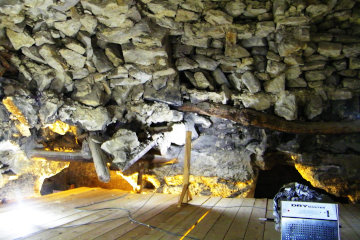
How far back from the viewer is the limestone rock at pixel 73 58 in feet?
16.3

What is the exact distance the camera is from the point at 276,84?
5.70 meters

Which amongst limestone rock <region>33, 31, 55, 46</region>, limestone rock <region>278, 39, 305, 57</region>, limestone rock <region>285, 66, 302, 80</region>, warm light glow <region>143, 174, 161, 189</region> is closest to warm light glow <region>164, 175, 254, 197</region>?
warm light glow <region>143, 174, 161, 189</region>

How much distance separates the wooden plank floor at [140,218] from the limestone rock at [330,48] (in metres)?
3.00

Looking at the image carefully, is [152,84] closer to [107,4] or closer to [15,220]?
[107,4]

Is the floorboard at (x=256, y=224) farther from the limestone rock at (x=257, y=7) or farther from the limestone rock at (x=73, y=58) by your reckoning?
the limestone rock at (x=73, y=58)

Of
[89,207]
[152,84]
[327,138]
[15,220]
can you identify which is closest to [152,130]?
[152,84]

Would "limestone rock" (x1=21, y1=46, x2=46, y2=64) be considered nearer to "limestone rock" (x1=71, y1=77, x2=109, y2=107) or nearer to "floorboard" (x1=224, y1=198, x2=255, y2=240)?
"limestone rock" (x1=71, y1=77, x2=109, y2=107)

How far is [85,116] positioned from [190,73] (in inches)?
95.5

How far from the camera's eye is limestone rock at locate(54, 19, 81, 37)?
4.78m

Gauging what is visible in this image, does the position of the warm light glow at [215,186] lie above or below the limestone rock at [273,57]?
below

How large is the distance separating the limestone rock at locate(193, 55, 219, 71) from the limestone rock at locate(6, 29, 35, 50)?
A: 3.25 metres

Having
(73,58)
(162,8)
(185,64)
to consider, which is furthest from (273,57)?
(73,58)

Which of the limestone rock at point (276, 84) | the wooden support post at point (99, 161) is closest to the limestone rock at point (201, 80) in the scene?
the limestone rock at point (276, 84)

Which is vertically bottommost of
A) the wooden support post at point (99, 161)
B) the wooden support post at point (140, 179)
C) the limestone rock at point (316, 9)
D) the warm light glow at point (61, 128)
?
the wooden support post at point (140, 179)
